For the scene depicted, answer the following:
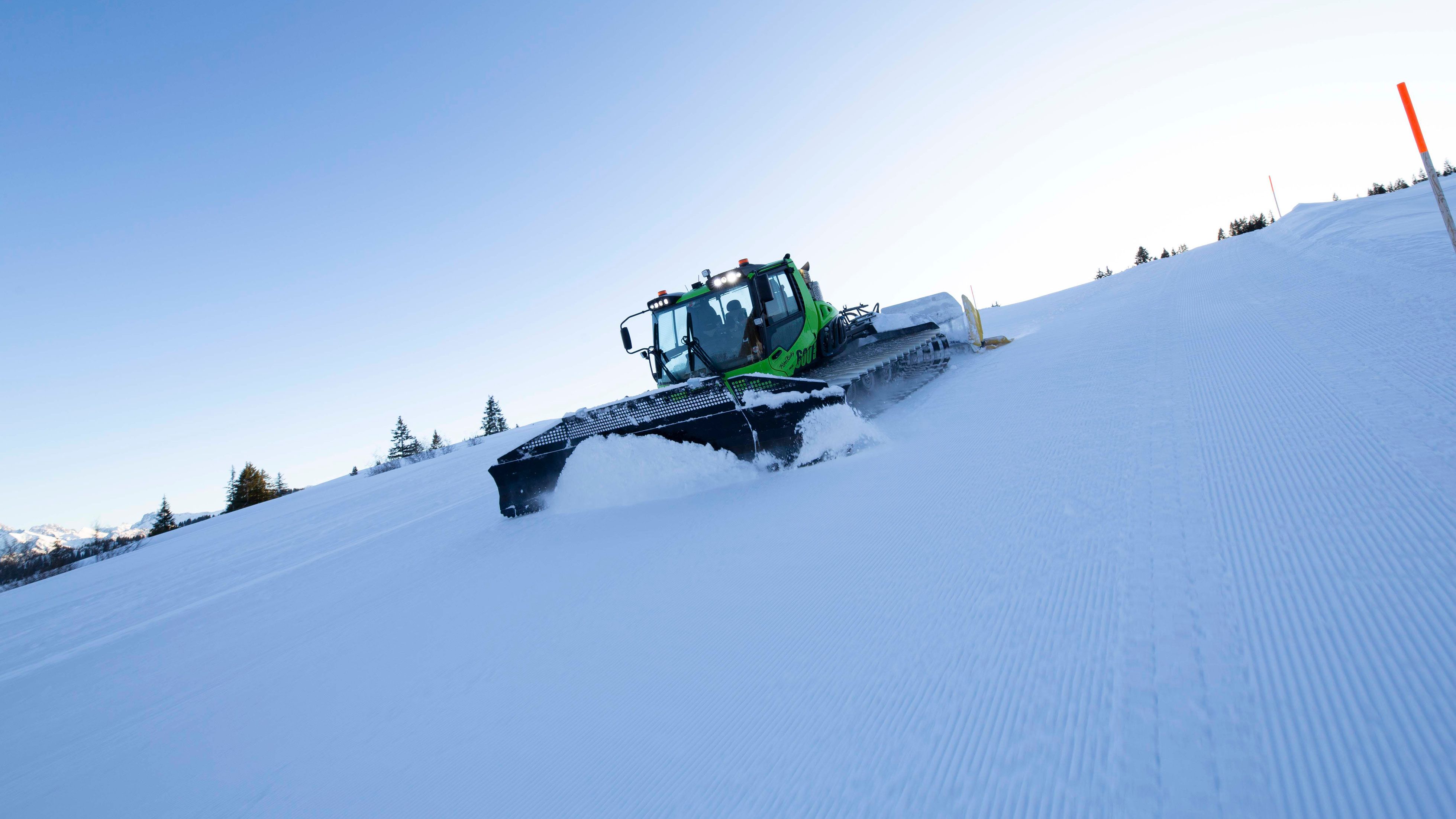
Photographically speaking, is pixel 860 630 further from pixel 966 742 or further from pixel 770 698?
pixel 966 742

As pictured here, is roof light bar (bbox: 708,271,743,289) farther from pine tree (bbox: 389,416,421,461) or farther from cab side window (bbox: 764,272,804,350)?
pine tree (bbox: 389,416,421,461)

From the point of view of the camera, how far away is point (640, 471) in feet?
18.0

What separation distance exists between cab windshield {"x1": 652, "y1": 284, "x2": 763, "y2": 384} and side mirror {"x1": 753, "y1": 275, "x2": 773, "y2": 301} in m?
0.16

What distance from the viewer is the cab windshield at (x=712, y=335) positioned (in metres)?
7.14

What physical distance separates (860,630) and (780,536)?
49.1 inches

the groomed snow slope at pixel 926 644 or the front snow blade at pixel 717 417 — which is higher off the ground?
the front snow blade at pixel 717 417

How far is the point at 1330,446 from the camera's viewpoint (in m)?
2.64

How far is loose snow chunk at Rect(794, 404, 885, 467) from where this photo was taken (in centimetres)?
516

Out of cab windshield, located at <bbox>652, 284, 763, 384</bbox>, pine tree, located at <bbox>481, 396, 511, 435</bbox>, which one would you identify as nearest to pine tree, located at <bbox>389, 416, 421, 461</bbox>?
pine tree, located at <bbox>481, 396, 511, 435</bbox>

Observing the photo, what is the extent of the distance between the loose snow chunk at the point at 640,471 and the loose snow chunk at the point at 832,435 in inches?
20.2

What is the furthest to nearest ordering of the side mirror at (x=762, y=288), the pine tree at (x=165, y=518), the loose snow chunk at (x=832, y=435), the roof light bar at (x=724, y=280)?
1. the pine tree at (x=165, y=518)
2. the roof light bar at (x=724, y=280)
3. the side mirror at (x=762, y=288)
4. the loose snow chunk at (x=832, y=435)

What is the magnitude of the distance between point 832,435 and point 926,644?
10.7 feet

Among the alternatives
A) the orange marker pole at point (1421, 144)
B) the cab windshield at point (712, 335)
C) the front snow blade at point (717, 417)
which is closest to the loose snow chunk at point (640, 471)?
the front snow blade at point (717, 417)

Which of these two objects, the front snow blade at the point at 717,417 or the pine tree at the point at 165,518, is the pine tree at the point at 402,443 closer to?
the pine tree at the point at 165,518
